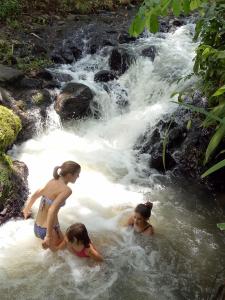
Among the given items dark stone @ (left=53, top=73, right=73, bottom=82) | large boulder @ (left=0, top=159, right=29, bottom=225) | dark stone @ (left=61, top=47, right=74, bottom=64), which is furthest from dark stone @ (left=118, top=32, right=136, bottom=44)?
large boulder @ (left=0, top=159, right=29, bottom=225)

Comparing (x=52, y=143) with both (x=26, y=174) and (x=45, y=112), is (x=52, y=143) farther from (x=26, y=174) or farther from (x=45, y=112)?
(x=26, y=174)

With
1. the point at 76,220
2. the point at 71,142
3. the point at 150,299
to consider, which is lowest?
the point at 71,142

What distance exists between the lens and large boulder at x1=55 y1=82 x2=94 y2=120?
9617mm

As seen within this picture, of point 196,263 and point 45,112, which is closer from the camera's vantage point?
point 196,263

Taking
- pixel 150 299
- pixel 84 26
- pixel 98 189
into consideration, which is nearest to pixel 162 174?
pixel 98 189

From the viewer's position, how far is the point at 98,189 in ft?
24.2

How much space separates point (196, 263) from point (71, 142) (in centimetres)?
464

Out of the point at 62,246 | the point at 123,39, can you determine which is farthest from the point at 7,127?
the point at 123,39

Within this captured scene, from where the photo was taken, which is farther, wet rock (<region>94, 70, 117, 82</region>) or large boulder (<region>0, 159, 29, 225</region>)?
wet rock (<region>94, 70, 117, 82</region>)

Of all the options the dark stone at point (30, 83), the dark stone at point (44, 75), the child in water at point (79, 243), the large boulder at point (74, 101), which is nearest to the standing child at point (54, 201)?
the child in water at point (79, 243)

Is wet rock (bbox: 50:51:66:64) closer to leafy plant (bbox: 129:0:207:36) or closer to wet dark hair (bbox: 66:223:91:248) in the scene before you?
wet dark hair (bbox: 66:223:91:248)

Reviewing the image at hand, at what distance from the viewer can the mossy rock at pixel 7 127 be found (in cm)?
720

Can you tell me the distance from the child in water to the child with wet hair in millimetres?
872

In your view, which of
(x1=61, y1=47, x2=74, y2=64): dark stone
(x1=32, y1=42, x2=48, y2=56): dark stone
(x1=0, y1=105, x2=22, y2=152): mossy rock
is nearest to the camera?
(x1=0, y1=105, x2=22, y2=152): mossy rock
